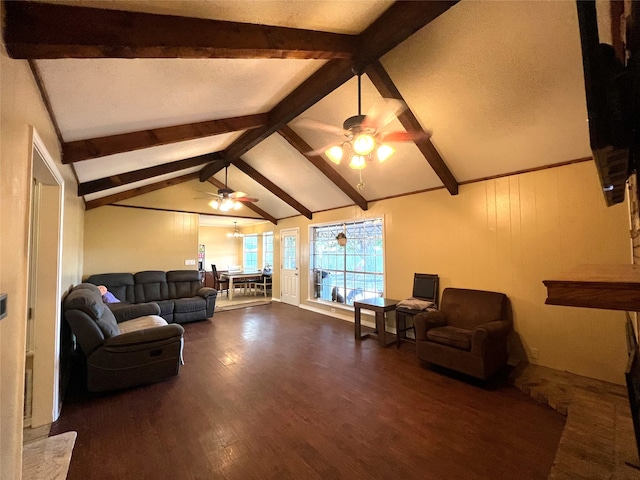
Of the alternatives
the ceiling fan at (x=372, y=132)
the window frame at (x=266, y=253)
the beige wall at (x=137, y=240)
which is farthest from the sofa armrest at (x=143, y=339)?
the window frame at (x=266, y=253)

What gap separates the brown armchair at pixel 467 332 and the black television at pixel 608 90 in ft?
8.46

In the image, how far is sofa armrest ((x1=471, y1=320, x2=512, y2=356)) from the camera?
2881 mm

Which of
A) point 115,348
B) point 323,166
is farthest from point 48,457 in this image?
point 323,166

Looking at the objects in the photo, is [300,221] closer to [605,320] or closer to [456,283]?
[456,283]

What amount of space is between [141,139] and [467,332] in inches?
168

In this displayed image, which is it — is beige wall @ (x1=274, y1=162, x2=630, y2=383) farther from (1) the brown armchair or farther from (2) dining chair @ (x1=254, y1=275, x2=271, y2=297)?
(2) dining chair @ (x1=254, y1=275, x2=271, y2=297)

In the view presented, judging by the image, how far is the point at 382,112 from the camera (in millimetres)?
2086

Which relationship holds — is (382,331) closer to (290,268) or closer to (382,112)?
(382,112)

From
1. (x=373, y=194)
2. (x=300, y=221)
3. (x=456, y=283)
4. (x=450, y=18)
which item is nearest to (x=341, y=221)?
(x=373, y=194)

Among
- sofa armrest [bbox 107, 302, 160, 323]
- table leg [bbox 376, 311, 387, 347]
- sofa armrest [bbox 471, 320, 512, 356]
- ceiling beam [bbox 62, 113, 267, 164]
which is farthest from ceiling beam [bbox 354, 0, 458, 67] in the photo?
sofa armrest [bbox 107, 302, 160, 323]

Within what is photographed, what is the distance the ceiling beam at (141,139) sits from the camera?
8.71ft

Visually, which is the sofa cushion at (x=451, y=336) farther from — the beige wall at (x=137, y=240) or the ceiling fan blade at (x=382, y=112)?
the beige wall at (x=137, y=240)

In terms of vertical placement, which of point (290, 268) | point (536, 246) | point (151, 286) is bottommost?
point (151, 286)

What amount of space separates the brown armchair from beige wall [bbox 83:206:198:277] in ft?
18.5
